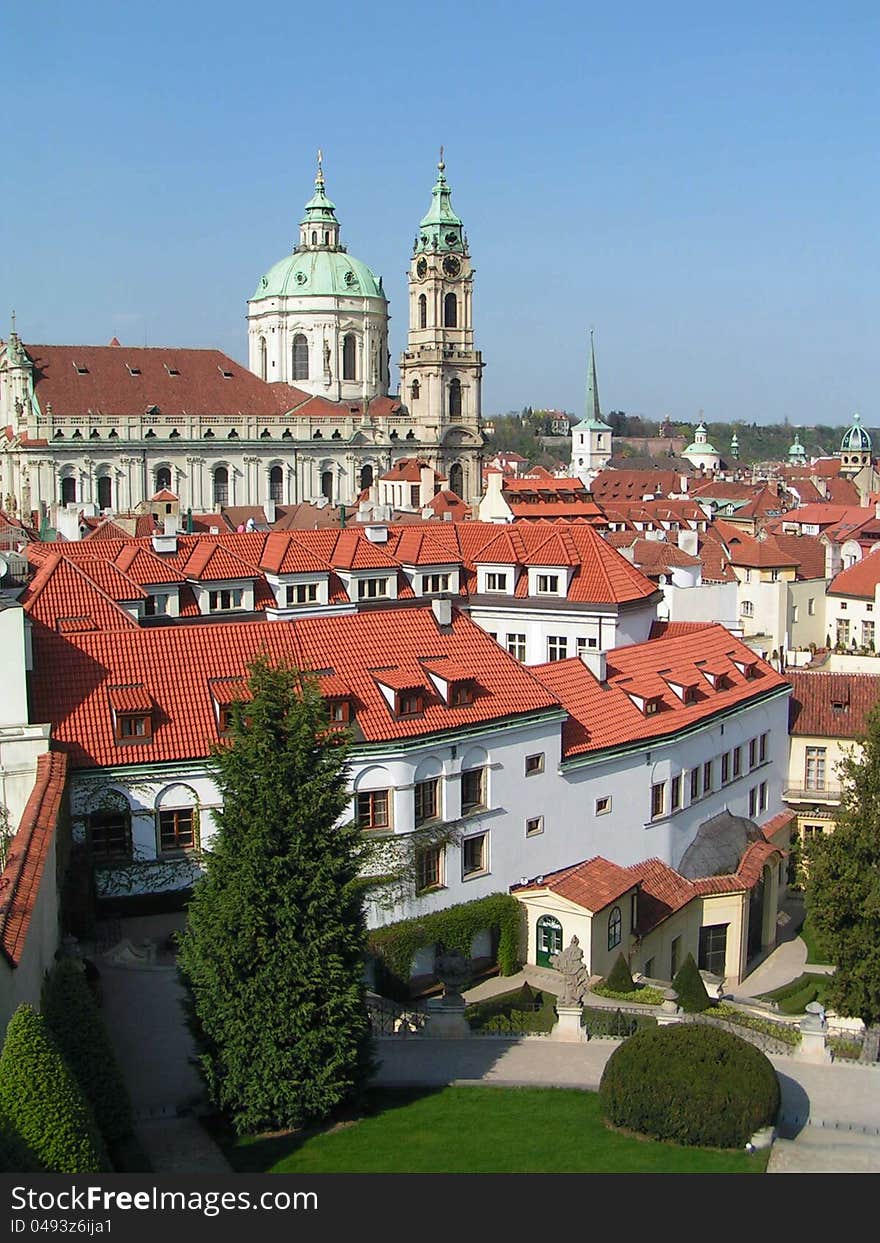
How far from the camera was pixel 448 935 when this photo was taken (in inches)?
1158

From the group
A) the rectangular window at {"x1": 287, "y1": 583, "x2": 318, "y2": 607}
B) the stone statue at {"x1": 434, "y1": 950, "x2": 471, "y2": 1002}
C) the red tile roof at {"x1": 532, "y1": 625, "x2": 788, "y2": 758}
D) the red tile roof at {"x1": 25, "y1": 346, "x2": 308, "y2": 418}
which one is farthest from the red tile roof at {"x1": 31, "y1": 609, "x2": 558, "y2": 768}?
the red tile roof at {"x1": 25, "y1": 346, "x2": 308, "y2": 418}

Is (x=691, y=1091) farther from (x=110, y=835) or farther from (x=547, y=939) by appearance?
(x=110, y=835)

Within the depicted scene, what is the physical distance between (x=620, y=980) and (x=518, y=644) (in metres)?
19.0

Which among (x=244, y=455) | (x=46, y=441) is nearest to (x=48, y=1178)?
(x=46, y=441)

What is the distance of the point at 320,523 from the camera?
80188 mm

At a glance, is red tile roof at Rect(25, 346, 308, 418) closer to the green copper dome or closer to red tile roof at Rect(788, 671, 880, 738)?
the green copper dome

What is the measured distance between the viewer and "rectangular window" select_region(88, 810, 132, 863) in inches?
1051

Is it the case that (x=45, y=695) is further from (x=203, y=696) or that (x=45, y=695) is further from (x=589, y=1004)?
(x=589, y=1004)

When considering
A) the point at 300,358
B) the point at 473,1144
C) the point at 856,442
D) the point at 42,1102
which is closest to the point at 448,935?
the point at 473,1144

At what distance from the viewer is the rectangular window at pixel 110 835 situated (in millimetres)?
26688

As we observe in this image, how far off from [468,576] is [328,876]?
29937 mm

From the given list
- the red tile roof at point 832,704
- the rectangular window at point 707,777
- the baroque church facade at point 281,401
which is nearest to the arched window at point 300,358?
the baroque church facade at point 281,401

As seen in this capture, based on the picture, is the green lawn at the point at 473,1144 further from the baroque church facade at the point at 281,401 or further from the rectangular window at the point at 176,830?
the baroque church facade at the point at 281,401

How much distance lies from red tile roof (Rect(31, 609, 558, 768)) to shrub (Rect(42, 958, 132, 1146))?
782cm
